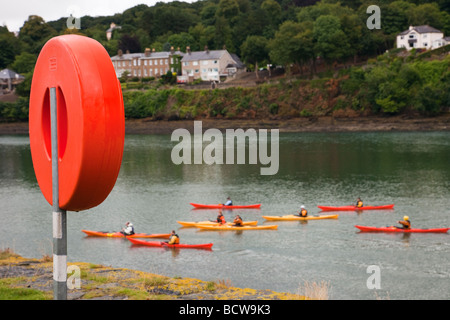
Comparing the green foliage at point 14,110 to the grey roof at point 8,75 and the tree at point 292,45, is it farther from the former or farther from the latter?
the tree at point 292,45

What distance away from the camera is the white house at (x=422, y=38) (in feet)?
391

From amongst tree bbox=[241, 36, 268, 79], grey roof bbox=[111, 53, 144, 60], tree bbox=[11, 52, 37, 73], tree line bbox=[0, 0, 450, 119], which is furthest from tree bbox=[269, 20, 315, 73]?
tree bbox=[11, 52, 37, 73]

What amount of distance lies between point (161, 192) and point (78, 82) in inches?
1826

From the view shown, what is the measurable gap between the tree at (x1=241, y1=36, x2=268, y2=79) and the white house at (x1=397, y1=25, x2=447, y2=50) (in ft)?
95.1

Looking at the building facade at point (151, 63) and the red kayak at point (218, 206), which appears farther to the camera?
the building facade at point (151, 63)

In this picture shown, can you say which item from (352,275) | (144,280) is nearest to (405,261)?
(352,275)

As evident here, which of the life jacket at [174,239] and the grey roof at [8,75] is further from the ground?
the grey roof at [8,75]

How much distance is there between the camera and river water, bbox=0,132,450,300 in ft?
98.5

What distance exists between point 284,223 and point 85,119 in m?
33.1

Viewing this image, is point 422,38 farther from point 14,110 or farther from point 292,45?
point 14,110

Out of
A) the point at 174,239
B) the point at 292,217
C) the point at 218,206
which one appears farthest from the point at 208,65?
the point at 174,239

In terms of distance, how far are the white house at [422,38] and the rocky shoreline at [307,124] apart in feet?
66.2

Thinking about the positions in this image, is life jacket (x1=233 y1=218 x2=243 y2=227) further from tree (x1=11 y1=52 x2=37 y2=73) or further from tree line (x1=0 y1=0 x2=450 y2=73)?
tree (x1=11 y1=52 x2=37 y2=73)

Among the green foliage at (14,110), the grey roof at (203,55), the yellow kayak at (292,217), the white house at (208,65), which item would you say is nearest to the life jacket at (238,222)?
the yellow kayak at (292,217)
